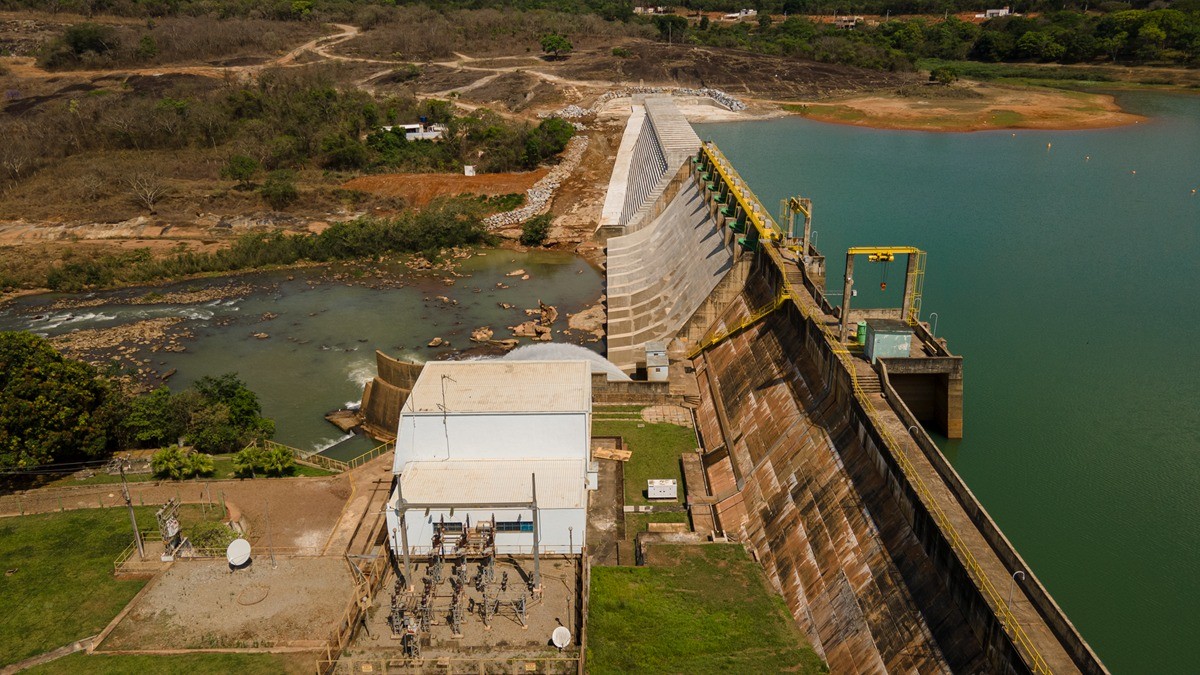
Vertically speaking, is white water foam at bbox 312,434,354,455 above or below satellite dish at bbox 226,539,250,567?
below

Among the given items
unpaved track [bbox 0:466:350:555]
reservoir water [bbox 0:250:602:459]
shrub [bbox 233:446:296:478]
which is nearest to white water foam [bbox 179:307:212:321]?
reservoir water [bbox 0:250:602:459]

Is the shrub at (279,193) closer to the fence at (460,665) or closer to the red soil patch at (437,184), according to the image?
the red soil patch at (437,184)

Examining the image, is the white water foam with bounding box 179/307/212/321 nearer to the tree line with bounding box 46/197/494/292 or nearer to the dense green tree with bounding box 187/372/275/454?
the tree line with bounding box 46/197/494/292

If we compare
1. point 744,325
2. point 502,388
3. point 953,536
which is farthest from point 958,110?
point 953,536

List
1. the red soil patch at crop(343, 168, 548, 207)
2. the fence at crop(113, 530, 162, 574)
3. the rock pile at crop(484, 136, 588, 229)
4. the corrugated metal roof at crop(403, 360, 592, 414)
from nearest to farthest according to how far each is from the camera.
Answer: the fence at crop(113, 530, 162, 574) < the corrugated metal roof at crop(403, 360, 592, 414) < the rock pile at crop(484, 136, 588, 229) < the red soil patch at crop(343, 168, 548, 207)

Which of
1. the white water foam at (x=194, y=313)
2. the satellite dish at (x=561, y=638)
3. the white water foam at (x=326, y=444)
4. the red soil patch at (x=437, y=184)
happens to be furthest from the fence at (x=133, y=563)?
the red soil patch at (x=437, y=184)

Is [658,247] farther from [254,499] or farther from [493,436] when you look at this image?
[254,499]
